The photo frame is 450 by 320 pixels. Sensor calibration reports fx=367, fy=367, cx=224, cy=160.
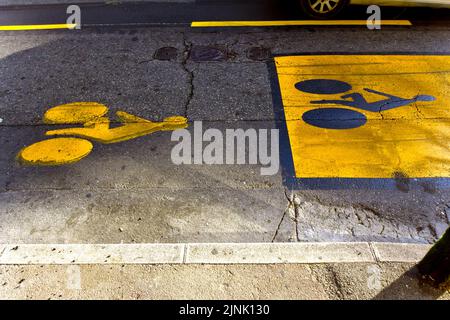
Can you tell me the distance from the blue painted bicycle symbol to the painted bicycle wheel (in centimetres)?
280

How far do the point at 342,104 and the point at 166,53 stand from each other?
9.96 ft

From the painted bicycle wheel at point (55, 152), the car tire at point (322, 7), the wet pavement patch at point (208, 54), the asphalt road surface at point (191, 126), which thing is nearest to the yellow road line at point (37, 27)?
the asphalt road surface at point (191, 126)

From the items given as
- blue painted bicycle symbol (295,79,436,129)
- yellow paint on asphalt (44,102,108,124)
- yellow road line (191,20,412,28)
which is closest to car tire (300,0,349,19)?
yellow road line (191,20,412,28)

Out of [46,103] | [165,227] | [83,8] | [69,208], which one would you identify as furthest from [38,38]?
[165,227]

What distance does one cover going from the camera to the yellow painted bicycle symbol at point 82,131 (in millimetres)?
4293

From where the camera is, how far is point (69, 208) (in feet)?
12.3

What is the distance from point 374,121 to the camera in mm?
4676

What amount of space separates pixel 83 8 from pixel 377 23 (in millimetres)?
5921

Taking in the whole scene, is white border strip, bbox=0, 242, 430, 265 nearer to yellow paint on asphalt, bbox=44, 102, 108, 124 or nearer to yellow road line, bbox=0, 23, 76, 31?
yellow paint on asphalt, bbox=44, 102, 108, 124

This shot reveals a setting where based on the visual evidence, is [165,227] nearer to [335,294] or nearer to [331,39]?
[335,294]

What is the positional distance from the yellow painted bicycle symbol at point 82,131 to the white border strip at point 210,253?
1297 millimetres

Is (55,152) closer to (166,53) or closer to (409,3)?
(166,53)

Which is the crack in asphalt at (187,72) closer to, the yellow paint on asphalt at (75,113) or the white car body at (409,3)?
the yellow paint on asphalt at (75,113)

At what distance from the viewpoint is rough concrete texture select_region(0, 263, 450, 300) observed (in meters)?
2.92
